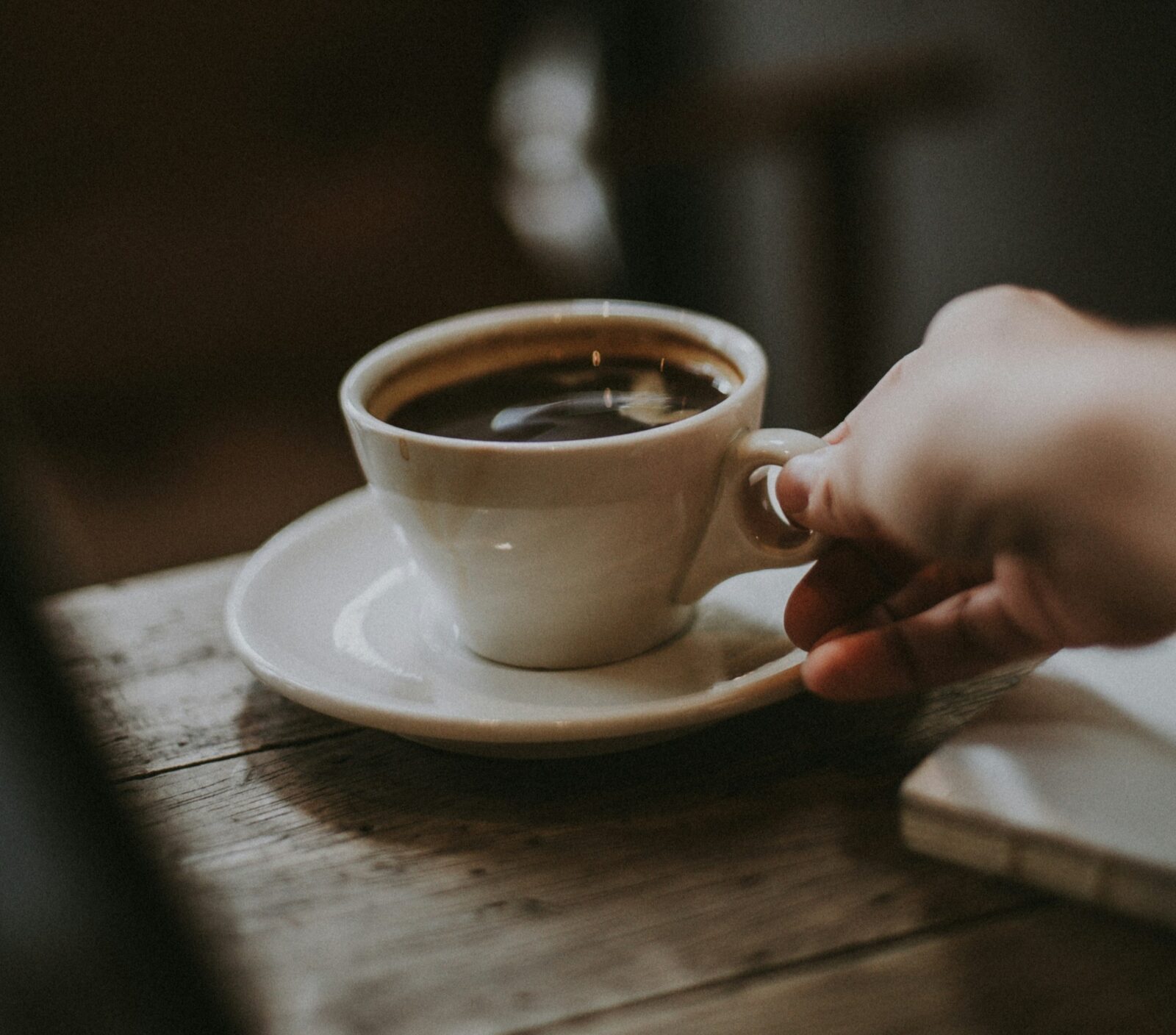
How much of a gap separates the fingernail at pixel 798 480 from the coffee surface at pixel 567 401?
10 centimetres

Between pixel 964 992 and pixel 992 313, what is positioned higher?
pixel 992 313

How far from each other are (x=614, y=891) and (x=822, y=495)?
0.69 ft

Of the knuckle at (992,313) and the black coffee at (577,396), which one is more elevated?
the knuckle at (992,313)

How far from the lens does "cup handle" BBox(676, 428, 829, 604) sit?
0.56 m

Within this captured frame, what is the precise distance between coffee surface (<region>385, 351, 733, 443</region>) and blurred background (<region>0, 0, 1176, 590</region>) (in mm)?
1437

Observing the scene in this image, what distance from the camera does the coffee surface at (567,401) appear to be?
623 millimetres

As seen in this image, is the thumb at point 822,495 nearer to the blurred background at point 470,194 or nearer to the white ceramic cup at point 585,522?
the white ceramic cup at point 585,522

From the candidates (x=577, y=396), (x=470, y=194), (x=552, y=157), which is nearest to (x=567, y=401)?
(x=577, y=396)

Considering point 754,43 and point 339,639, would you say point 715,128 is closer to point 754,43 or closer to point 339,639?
point 754,43

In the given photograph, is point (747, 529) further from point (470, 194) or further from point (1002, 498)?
point (470, 194)

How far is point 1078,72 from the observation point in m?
2.20

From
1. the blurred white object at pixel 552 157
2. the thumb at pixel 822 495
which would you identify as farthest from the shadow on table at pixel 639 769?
the blurred white object at pixel 552 157

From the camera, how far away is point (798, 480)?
1.73 feet

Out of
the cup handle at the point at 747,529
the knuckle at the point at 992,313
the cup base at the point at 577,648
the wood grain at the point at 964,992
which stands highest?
the knuckle at the point at 992,313
